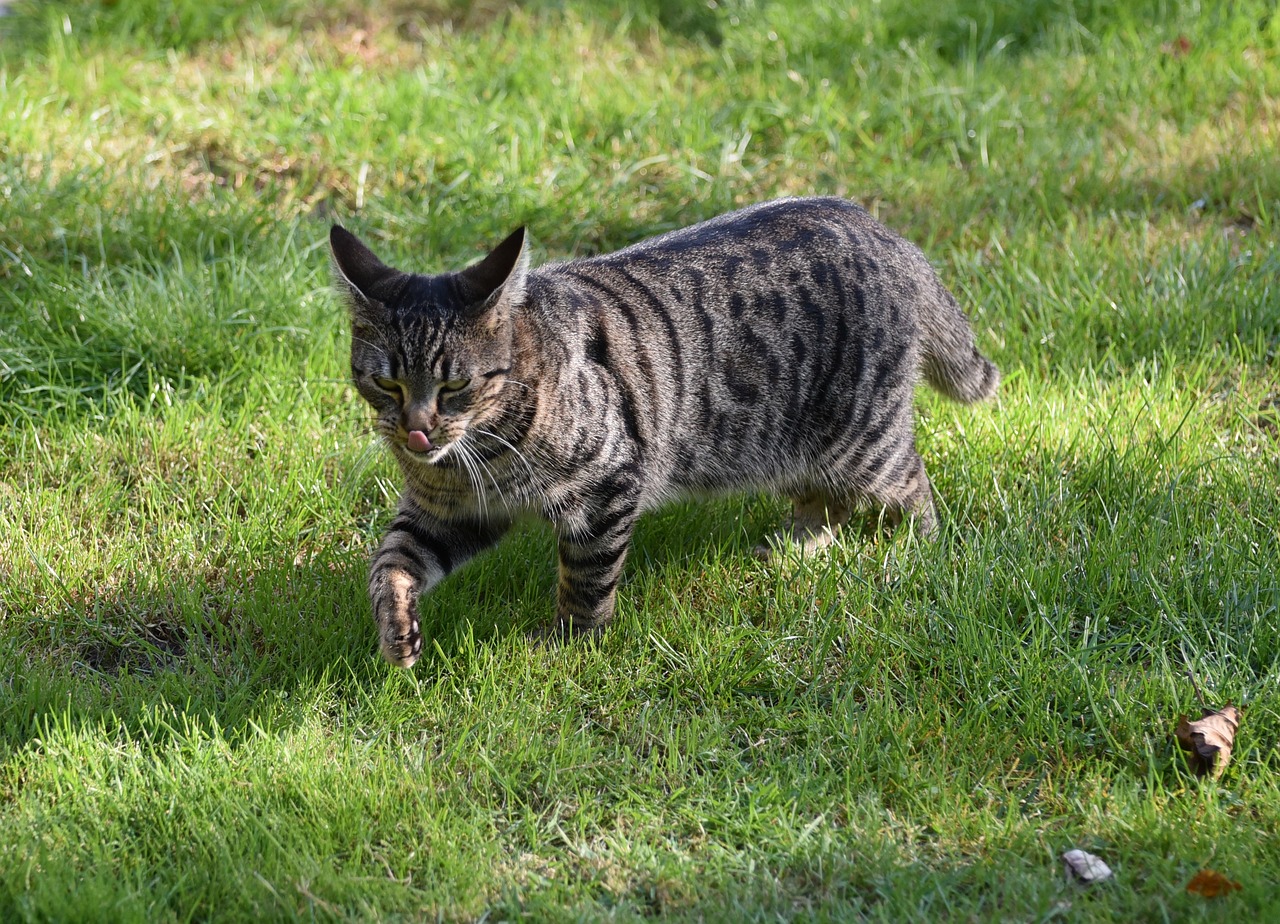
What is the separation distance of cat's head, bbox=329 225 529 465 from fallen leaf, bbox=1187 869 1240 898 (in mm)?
2028

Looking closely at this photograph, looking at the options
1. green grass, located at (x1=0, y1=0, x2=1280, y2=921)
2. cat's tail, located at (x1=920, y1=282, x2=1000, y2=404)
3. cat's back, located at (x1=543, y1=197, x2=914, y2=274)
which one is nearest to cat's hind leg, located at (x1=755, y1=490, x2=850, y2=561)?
green grass, located at (x1=0, y1=0, x2=1280, y2=921)

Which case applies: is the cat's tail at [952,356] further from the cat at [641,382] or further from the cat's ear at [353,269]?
the cat's ear at [353,269]

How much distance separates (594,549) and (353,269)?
1018 millimetres

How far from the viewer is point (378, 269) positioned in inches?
141

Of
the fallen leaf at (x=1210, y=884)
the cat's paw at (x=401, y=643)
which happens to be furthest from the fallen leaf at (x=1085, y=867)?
the cat's paw at (x=401, y=643)

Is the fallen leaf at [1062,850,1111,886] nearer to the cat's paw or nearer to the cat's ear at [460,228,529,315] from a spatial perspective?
the cat's paw

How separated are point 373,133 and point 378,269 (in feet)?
8.77

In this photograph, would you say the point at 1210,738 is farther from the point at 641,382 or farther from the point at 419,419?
the point at 419,419

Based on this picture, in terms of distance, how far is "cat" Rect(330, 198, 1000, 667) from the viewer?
3.47 meters

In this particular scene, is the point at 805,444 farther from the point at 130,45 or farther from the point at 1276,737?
the point at 130,45

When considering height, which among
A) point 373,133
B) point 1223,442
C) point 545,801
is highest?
point 373,133

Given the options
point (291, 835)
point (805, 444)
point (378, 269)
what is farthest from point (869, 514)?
point (291, 835)

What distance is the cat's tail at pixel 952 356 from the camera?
4.22 meters

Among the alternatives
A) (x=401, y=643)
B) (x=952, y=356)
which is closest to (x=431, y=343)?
(x=401, y=643)
